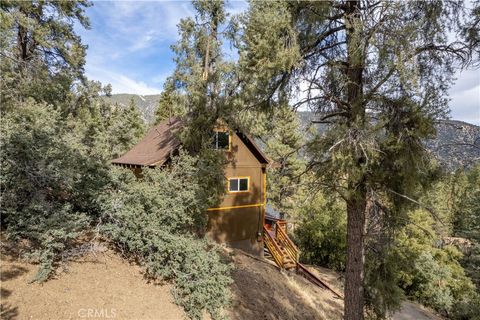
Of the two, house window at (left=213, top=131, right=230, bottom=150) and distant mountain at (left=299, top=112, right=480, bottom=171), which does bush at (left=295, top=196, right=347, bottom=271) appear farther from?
distant mountain at (left=299, top=112, right=480, bottom=171)

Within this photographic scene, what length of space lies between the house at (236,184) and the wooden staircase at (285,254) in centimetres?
67

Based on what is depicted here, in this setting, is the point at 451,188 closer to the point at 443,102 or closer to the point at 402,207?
the point at 402,207

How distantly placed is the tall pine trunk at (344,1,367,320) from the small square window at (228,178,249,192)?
9175 millimetres

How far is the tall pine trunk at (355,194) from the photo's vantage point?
6012mm

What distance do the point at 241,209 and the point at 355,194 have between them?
10134mm

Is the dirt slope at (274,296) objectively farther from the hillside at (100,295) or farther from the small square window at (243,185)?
the small square window at (243,185)

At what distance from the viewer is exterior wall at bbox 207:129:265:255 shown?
15.1 meters

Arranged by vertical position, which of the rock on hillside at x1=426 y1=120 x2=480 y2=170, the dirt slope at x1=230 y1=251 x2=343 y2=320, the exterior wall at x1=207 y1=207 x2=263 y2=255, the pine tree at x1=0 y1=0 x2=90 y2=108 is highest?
the pine tree at x1=0 y1=0 x2=90 y2=108

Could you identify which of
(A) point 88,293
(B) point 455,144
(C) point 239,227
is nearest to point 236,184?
(C) point 239,227

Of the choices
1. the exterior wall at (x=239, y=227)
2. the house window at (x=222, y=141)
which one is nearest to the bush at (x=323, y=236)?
the exterior wall at (x=239, y=227)

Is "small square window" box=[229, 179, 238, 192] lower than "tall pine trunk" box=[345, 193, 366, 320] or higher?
higher

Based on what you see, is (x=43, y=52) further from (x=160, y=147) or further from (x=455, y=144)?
(x=455, y=144)

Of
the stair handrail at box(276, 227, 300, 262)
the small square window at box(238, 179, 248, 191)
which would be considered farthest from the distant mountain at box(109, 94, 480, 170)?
the stair handrail at box(276, 227, 300, 262)

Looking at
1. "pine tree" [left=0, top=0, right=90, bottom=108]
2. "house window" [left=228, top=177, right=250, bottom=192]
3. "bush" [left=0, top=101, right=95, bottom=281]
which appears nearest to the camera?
"bush" [left=0, top=101, right=95, bottom=281]
